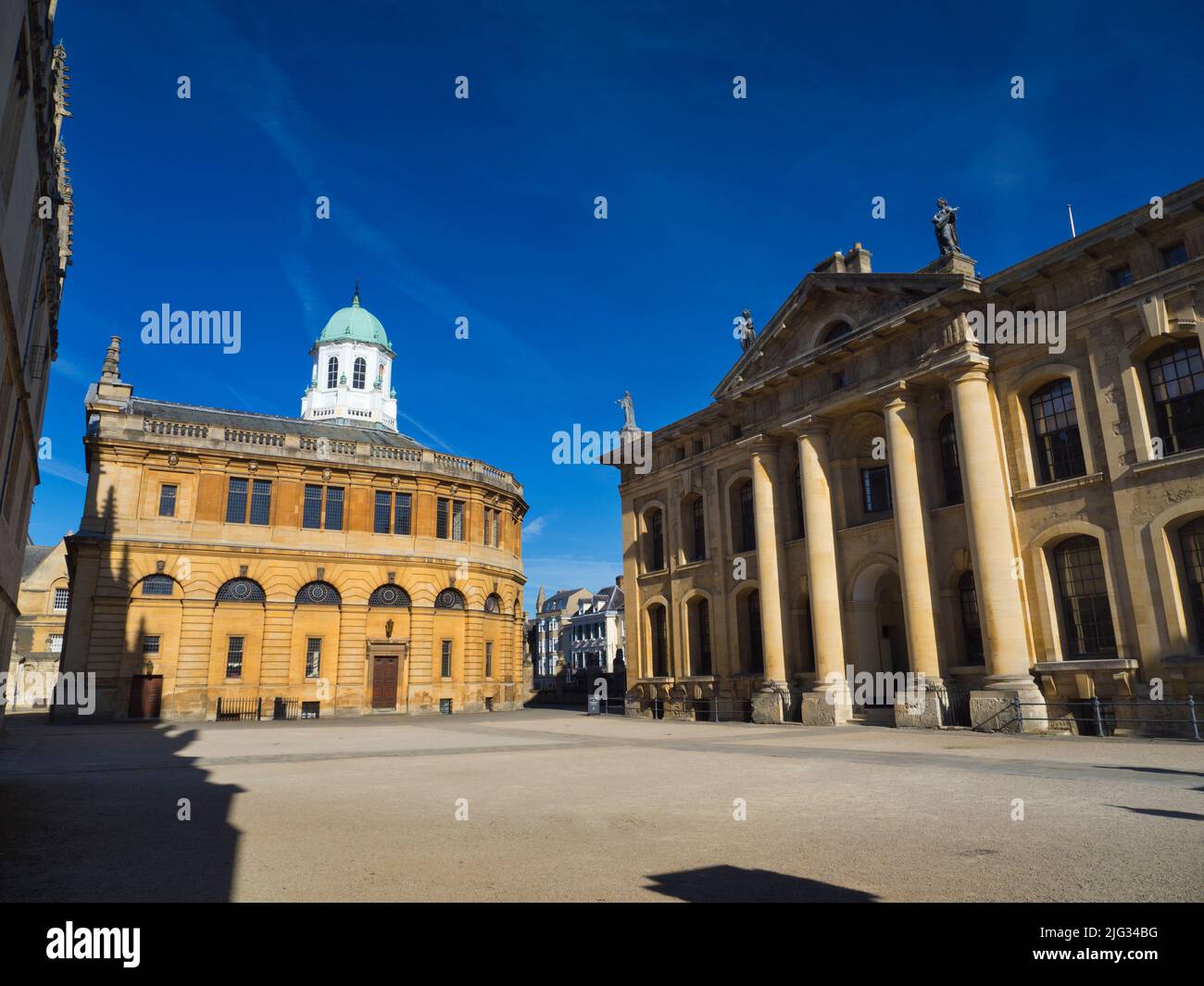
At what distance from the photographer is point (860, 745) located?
18625mm

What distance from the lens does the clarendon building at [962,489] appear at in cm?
2009

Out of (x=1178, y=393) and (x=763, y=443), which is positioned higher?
(x=763, y=443)

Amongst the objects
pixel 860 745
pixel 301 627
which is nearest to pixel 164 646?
pixel 301 627

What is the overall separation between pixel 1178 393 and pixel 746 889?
68.8ft

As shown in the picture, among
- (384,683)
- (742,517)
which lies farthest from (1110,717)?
(384,683)

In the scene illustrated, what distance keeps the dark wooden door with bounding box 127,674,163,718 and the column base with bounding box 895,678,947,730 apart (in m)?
32.4

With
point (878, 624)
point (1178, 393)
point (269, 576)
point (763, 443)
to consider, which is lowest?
point (878, 624)

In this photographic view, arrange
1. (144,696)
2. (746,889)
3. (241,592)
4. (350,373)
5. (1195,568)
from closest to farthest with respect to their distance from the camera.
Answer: (746,889), (1195,568), (144,696), (241,592), (350,373)

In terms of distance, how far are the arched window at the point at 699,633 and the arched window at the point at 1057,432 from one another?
1626 centimetres

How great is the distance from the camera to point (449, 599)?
4444 cm

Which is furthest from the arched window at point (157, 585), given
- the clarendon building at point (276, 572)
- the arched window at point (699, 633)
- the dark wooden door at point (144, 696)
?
the arched window at point (699, 633)

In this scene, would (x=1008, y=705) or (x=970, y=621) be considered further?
(x=970, y=621)

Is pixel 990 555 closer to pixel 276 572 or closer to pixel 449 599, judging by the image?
pixel 449 599

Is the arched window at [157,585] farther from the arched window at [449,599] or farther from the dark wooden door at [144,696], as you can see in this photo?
the arched window at [449,599]
